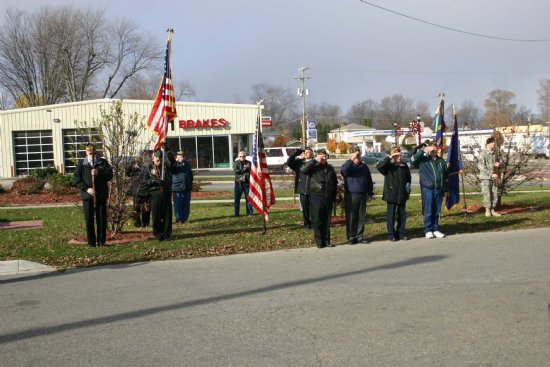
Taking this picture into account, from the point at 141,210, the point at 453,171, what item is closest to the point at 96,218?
the point at 141,210

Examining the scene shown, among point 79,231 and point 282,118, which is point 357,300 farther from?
point 282,118

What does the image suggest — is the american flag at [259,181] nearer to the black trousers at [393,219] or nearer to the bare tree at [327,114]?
the black trousers at [393,219]

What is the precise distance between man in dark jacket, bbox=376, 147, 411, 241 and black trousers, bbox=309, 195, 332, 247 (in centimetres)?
121

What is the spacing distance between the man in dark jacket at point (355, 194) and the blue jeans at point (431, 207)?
121 centimetres

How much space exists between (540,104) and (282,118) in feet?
135

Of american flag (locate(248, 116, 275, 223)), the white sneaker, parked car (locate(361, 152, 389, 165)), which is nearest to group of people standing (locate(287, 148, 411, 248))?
the white sneaker

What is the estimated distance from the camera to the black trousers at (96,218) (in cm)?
1085

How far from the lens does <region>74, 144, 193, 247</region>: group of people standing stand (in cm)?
1080

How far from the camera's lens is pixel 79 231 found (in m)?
13.1

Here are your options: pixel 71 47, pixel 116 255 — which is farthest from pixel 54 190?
pixel 71 47

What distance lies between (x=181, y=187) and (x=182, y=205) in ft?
1.67

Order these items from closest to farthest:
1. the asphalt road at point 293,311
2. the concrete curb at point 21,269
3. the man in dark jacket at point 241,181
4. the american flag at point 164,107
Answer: the asphalt road at point 293,311 → the concrete curb at point 21,269 → the american flag at point 164,107 → the man in dark jacket at point 241,181

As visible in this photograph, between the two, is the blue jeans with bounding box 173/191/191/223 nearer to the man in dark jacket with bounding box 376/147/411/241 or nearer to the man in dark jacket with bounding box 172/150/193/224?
the man in dark jacket with bounding box 172/150/193/224

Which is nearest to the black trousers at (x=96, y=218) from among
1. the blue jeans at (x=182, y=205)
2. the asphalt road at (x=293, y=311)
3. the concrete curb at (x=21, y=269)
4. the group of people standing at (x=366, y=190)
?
the concrete curb at (x=21, y=269)
